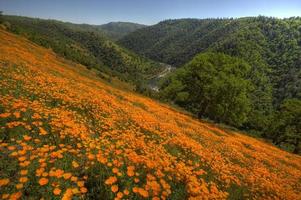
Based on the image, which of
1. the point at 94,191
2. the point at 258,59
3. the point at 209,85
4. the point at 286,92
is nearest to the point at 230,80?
the point at 209,85

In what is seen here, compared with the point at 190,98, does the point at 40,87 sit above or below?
above

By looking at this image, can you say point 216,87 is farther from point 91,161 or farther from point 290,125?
point 91,161

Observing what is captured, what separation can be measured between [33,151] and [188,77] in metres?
35.2

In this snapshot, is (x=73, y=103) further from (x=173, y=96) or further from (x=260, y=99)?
(x=260, y=99)

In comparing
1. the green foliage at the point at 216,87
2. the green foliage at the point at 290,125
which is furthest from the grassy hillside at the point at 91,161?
the green foliage at the point at 290,125

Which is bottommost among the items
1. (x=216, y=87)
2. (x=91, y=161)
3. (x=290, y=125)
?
(x=290, y=125)

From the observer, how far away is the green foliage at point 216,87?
34438mm

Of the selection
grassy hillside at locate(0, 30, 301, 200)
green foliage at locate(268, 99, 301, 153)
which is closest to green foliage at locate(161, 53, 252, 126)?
green foliage at locate(268, 99, 301, 153)

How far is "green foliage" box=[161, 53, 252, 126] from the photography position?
34.4 meters

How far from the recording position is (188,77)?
4009cm

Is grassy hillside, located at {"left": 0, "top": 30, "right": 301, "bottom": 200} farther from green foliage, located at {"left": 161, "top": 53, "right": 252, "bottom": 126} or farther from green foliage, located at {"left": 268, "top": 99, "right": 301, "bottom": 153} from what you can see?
green foliage, located at {"left": 268, "top": 99, "right": 301, "bottom": 153}

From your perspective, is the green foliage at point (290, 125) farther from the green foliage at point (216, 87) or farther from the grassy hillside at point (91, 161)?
the grassy hillside at point (91, 161)

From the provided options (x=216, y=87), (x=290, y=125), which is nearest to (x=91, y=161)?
(x=216, y=87)

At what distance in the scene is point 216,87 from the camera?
34062 mm
